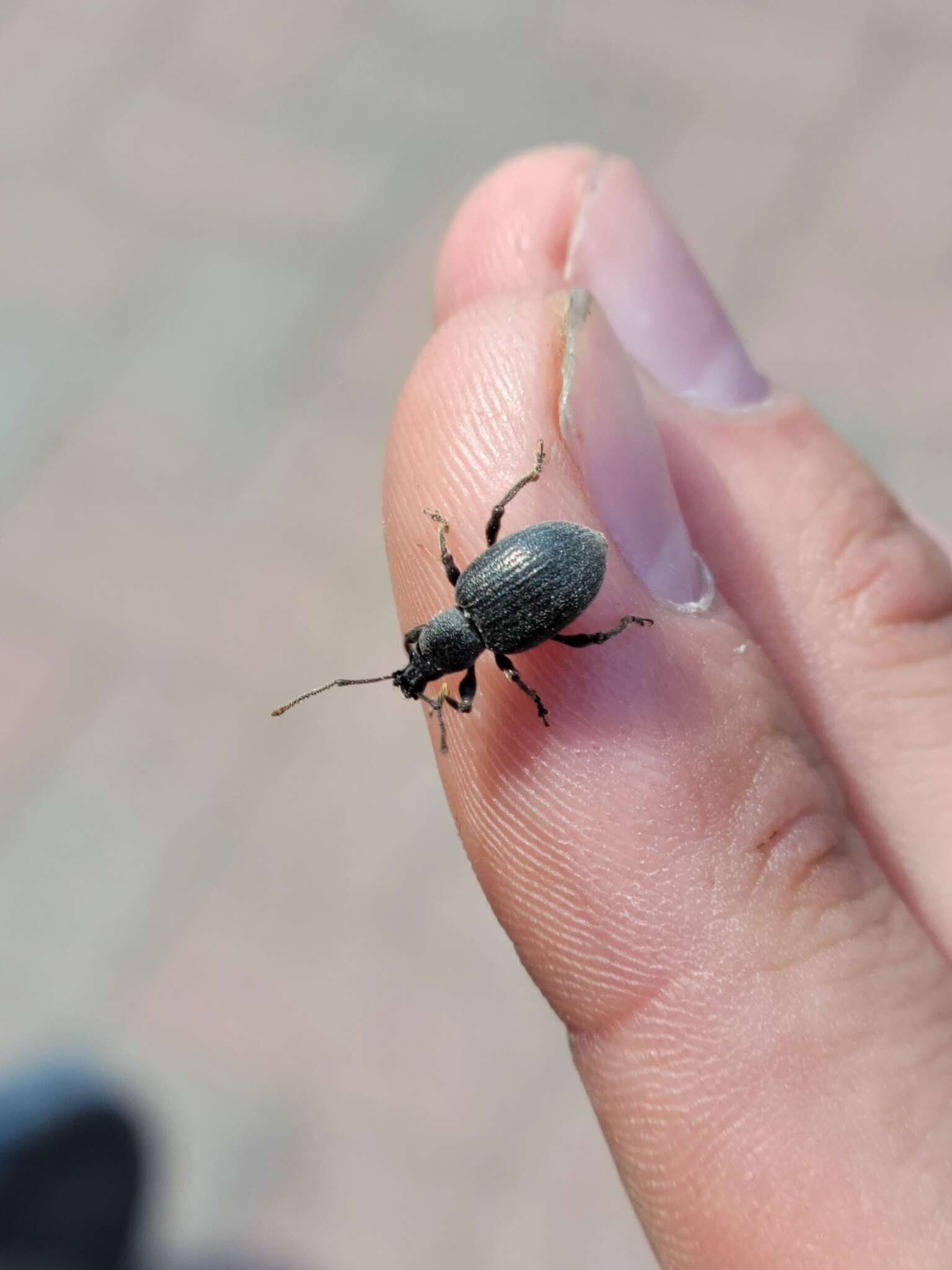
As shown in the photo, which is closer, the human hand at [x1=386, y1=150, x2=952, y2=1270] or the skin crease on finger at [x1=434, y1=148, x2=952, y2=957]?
the human hand at [x1=386, y1=150, x2=952, y2=1270]

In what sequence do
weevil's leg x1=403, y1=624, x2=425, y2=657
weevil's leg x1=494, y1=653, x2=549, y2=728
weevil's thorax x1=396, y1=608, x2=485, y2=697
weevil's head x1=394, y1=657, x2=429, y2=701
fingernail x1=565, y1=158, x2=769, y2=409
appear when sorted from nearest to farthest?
1. weevil's leg x1=494, y1=653, x2=549, y2=728
2. weevil's thorax x1=396, y1=608, x2=485, y2=697
3. weevil's leg x1=403, y1=624, x2=425, y2=657
4. weevil's head x1=394, y1=657, x2=429, y2=701
5. fingernail x1=565, y1=158, x2=769, y2=409

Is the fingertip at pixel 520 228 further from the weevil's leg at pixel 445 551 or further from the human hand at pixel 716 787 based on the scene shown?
the weevil's leg at pixel 445 551

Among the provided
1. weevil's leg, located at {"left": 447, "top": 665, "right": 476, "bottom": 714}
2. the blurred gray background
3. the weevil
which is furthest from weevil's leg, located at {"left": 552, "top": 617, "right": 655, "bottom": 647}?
the blurred gray background

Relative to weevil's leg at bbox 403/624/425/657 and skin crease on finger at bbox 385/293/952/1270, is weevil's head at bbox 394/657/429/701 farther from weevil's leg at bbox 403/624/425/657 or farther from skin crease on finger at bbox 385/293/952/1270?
skin crease on finger at bbox 385/293/952/1270

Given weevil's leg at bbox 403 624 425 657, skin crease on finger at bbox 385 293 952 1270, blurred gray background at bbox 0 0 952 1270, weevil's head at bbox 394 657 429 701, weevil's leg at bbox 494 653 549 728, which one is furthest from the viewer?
blurred gray background at bbox 0 0 952 1270

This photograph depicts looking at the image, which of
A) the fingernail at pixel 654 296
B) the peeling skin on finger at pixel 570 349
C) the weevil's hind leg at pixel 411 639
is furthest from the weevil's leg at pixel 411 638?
the fingernail at pixel 654 296

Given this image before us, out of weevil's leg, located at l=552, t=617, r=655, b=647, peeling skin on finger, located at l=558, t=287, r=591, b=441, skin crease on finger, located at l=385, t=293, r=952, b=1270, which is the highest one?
peeling skin on finger, located at l=558, t=287, r=591, b=441

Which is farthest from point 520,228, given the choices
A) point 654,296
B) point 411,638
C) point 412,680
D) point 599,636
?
point 599,636
